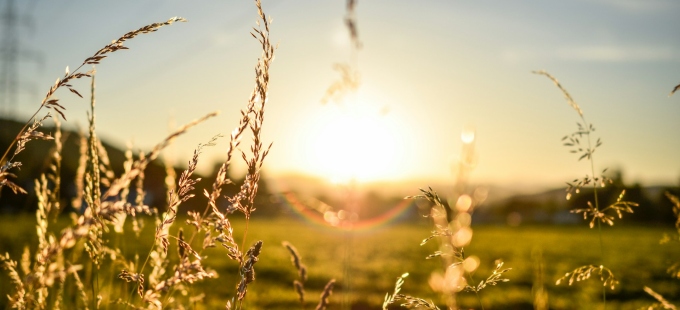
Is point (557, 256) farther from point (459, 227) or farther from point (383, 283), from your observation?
point (459, 227)

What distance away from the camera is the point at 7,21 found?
1168 inches

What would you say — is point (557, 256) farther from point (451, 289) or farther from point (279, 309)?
point (451, 289)

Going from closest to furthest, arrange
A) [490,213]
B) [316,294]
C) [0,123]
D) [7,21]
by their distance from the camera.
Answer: [316,294]
[7,21]
[0,123]
[490,213]

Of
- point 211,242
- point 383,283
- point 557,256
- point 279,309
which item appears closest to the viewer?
point 211,242

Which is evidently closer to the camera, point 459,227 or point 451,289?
point 451,289

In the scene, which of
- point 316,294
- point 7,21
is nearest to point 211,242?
point 316,294

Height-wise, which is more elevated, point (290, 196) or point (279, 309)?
point (290, 196)

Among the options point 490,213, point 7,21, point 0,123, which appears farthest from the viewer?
point 490,213

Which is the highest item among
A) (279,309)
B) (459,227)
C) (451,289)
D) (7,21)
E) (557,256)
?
(7,21)

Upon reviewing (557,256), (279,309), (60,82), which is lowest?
(557,256)

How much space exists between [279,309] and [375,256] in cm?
1065

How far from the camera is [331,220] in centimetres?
338

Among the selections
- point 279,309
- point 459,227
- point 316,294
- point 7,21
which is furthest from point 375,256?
point 7,21

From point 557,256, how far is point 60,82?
833 inches
